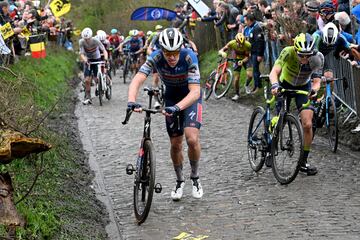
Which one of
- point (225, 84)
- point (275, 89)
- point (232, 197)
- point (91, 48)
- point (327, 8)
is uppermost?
point (327, 8)

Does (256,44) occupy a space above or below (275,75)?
below

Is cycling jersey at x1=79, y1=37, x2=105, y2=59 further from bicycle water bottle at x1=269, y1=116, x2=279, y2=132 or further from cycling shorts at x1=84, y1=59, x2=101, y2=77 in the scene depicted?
bicycle water bottle at x1=269, y1=116, x2=279, y2=132

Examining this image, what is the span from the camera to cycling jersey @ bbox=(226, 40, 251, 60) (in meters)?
18.7

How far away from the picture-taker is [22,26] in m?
18.4

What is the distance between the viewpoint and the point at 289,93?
33.3 feet

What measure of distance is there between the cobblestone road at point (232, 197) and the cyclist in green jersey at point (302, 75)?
0.65 m

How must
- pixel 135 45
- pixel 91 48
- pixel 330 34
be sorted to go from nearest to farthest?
1. pixel 330 34
2. pixel 91 48
3. pixel 135 45

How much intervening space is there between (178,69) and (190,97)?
0.49 metres

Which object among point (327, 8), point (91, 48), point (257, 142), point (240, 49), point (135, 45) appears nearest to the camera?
point (257, 142)

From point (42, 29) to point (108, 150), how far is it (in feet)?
46.8

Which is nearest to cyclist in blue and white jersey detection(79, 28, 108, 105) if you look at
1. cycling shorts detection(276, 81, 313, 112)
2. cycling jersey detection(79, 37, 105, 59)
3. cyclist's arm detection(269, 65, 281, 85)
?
cycling jersey detection(79, 37, 105, 59)

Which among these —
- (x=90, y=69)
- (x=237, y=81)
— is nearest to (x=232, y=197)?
(x=237, y=81)

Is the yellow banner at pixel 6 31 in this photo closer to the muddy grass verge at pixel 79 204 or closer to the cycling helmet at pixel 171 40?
the muddy grass verge at pixel 79 204

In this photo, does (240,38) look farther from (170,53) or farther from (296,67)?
(170,53)
